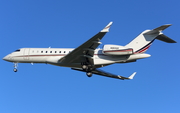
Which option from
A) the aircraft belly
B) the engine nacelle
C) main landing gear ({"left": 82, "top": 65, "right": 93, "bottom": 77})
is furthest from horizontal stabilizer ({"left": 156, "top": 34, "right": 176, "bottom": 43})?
main landing gear ({"left": 82, "top": 65, "right": 93, "bottom": 77})

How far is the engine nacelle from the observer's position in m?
24.6

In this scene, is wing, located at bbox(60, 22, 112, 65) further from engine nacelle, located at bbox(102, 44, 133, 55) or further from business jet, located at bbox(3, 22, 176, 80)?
engine nacelle, located at bbox(102, 44, 133, 55)

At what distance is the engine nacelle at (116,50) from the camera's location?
80.7 ft

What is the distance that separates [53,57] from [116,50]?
256 inches

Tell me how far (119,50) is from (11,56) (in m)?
11.7

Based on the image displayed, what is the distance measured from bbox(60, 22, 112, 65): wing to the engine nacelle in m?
1.18

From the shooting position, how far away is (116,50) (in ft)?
81.0

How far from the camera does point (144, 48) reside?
25.6 m

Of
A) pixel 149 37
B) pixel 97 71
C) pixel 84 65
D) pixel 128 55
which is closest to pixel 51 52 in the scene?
pixel 84 65

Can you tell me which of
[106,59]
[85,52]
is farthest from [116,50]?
[85,52]

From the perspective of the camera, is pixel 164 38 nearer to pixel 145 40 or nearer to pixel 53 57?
pixel 145 40

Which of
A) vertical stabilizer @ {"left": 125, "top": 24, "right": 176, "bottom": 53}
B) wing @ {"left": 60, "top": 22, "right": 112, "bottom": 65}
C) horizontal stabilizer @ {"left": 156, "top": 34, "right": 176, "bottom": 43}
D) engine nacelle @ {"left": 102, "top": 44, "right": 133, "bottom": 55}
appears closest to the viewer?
wing @ {"left": 60, "top": 22, "right": 112, "bottom": 65}

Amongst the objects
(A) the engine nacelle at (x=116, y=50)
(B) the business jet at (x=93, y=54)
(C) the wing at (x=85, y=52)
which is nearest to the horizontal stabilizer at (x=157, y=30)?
(B) the business jet at (x=93, y=54)

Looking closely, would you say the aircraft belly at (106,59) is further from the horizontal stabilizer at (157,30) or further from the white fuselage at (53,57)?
the horizontal stabilizer at (157,30)
